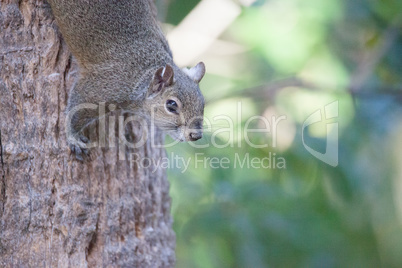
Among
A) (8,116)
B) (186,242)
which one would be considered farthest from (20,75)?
(186,242)

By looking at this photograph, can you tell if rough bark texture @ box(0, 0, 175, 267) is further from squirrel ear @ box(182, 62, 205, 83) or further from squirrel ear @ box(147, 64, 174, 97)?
squirrel ear @ box(182, 62, 205, 83)

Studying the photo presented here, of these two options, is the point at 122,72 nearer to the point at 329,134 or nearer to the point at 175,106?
the point at 175,106

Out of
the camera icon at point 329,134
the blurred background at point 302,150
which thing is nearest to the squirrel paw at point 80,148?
the blurred background at point 302,150

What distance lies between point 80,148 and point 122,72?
0.43 meters

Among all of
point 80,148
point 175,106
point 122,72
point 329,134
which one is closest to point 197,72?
point 175,106

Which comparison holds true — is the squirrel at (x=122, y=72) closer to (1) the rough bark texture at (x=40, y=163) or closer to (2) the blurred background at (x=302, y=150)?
Answer: (1) the rough bark texture at (x=40, y=163)

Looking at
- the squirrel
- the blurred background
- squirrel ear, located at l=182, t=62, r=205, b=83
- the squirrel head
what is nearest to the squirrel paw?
the squirrel

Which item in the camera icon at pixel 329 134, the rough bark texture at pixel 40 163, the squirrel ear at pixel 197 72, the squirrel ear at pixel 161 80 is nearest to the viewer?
the rough bark texture at pixel 40 163

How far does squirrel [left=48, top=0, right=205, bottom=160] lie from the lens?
101 inches

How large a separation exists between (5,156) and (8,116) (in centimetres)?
19

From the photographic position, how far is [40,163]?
8.17ft

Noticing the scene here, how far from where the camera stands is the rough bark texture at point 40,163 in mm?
2480

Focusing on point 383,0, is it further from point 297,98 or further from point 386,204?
point 386,204

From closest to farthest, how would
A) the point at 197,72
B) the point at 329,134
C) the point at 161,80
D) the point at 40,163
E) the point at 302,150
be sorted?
the point at 40,163, the point at 161,80, the point at 197,72, the point at 302,150, the point at 329,134
